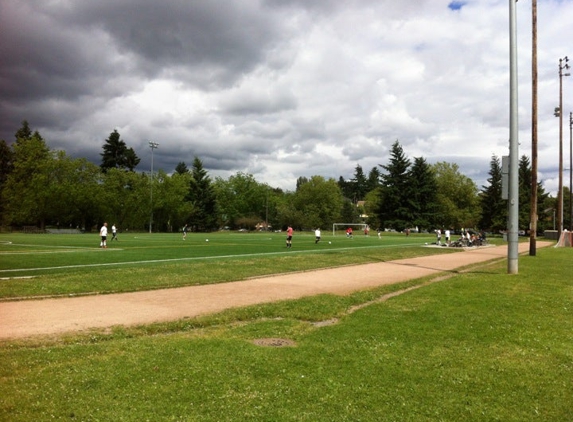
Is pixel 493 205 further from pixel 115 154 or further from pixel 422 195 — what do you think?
pixel 115 154

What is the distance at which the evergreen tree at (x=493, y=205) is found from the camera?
268ft

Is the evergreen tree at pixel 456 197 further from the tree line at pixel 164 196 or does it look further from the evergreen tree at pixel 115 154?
the evergreen tree at pixel 115 154

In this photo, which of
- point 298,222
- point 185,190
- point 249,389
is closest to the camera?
point 249,389

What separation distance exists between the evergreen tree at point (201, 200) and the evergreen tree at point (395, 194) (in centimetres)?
3843

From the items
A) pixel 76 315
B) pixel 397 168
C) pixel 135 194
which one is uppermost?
pixel 397 168

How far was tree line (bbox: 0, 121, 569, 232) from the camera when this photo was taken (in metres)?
81.6

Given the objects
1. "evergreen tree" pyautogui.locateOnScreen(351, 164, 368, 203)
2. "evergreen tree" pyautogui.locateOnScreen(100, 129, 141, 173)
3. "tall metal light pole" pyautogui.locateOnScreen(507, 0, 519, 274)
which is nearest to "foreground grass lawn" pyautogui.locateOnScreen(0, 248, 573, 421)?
"tall metal light pole" pyautogui.locateOnScreen(507, 0, 519, 274)

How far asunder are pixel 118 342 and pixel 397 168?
86636 mm

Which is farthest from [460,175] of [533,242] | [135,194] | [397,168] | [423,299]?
[423,299]

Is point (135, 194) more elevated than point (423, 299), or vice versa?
point (135, 194)

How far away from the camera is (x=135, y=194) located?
91.3 meters

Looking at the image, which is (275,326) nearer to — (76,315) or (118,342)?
(118,342)

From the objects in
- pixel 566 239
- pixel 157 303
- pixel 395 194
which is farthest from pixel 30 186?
pixel 566 239

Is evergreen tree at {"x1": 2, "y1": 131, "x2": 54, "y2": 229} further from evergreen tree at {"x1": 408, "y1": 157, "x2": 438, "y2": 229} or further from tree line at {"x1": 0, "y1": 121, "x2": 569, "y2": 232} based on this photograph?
evergreen tree at {"x1": 408, "y1": 157, "x2": 438, "y2": 229}
